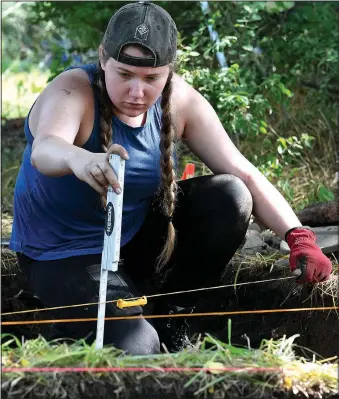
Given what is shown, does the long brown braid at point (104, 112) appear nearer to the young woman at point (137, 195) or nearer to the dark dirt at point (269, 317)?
the young woman at point (137, 195)

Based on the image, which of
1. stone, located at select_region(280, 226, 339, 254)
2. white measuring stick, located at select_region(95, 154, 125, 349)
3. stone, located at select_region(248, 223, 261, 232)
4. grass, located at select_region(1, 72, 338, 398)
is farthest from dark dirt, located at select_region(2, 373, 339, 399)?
stone, located at select_region(248, 223, 261, 232)

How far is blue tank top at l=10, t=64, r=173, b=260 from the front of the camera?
9.27 ft

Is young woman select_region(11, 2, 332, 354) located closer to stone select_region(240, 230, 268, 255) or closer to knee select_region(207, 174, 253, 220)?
knee select_region(207, 174, 253, 220)

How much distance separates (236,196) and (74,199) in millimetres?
508

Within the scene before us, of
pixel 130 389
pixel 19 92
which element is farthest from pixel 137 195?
pixel 19 92

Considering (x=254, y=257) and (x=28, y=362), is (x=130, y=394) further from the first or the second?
(x=254, y=257)

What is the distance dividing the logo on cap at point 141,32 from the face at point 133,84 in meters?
0.04

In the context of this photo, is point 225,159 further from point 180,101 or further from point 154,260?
point 154,260

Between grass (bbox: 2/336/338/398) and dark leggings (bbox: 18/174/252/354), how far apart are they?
413mm

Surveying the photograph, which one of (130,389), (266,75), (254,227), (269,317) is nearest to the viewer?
(130,389)

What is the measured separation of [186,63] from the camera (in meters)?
4.83

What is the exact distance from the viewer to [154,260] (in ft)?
10.0

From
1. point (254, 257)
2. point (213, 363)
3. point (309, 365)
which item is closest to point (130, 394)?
point (213, 363)

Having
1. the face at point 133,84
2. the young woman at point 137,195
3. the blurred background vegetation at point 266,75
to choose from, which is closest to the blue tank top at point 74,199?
the young woman at point 137,195
